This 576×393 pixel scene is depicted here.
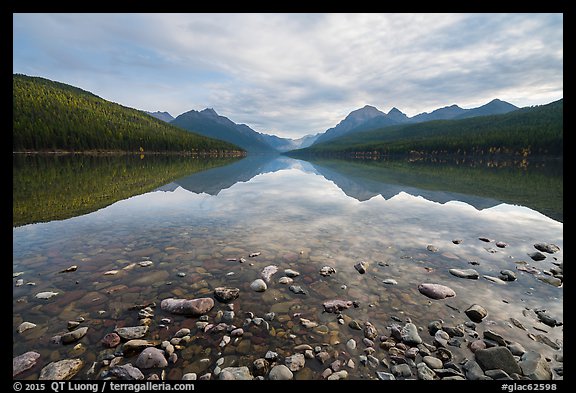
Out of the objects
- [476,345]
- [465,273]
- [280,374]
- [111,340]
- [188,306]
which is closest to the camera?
[280,374]

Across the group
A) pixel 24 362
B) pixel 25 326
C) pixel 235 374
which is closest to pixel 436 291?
pixel 235 374

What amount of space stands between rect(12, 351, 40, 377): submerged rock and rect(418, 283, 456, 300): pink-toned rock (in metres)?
9.46

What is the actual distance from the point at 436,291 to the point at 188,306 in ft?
23.9

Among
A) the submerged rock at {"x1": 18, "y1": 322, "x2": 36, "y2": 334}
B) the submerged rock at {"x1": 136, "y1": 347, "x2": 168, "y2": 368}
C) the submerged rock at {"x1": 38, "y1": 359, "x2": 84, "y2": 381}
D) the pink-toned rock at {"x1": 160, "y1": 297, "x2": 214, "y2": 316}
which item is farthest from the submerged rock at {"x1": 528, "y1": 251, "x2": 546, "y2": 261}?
the submerged rock at {"x1": 18, "y1": 322, "x2": 36, "y2": 334}

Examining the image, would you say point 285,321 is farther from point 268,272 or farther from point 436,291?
point 436,291

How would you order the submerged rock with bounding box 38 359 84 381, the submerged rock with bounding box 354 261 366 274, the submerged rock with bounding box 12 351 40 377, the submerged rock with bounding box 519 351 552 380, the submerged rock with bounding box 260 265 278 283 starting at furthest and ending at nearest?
1. the submerged rock with bounding box 354 261 366 274
2. the submerged rock with bounding box 260 265 278 283
3. the submerged rock with bounding box 519 351 552 380
4. the submerged rock with bounding box 12 351 40 377
5. the submerged rock with bounding box 38 359 84 381

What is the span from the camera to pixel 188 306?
6.40 metres

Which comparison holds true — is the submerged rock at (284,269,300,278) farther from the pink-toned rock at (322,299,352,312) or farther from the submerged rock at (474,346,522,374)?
the submerged rock at (474,346,522,374)

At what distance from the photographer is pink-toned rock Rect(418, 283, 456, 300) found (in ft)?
24.1

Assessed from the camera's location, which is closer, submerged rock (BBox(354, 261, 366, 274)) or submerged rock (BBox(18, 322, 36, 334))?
submerged rock (BBox(18, 322, 36, 334))

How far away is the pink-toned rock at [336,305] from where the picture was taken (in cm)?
665
